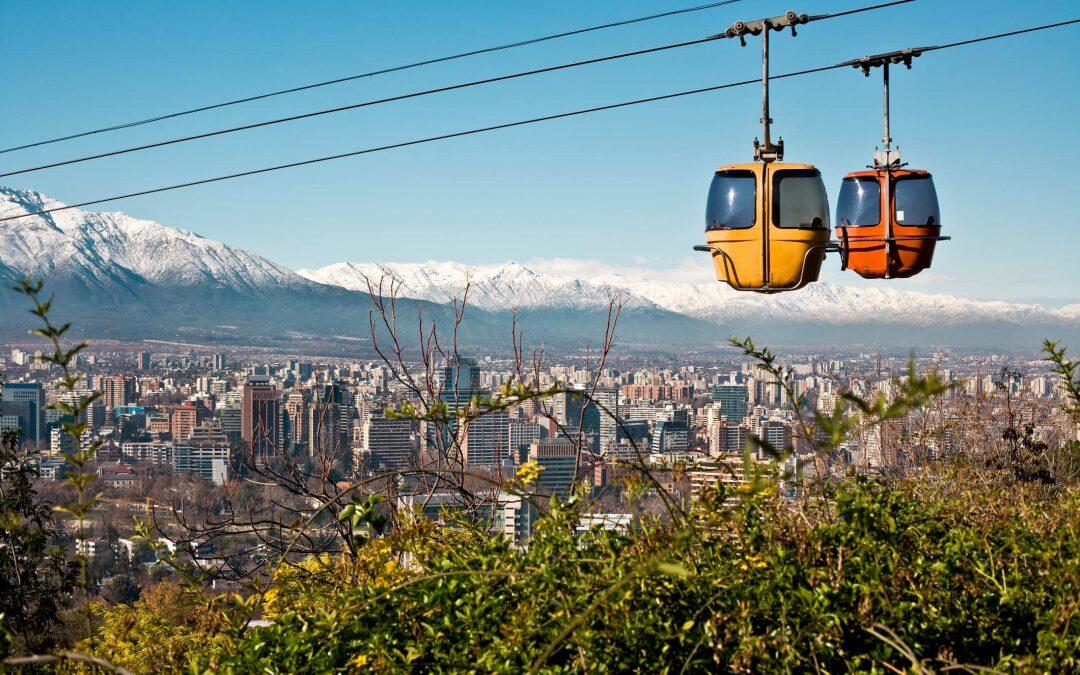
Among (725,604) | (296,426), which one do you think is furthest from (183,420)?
(725,604)

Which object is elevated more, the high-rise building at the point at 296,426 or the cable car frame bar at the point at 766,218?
the cable car frame bar at the point at 766,218

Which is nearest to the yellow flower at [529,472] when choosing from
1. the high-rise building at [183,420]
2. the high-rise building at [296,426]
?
the high-rise building at [296,426]

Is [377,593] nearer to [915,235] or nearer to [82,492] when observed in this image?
[82,492]

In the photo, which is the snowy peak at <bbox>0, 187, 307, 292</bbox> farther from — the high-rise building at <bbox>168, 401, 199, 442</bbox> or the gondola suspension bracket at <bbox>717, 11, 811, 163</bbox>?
the gondola suspension bracket at <bbox>717, 11, 811, 163</bbox>

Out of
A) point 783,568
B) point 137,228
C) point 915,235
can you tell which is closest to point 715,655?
point 783,568

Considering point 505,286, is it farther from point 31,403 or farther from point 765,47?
point 765,47

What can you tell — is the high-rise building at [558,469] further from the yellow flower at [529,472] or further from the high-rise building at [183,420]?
the high-rise building at [183,420]

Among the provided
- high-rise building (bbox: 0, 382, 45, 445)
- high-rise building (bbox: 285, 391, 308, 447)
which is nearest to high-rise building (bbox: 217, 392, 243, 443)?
high-rise building (bbox: 0, 382, 45, 445)
